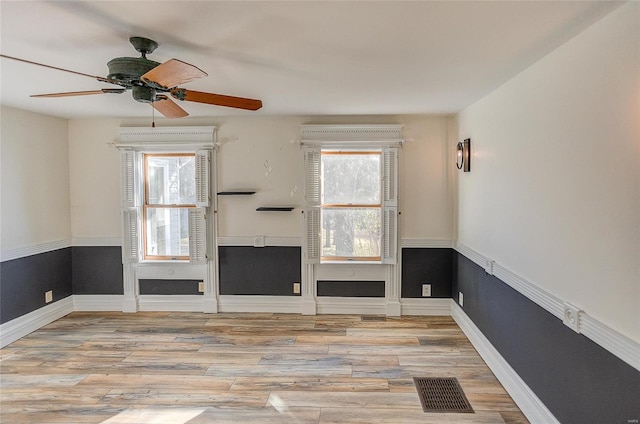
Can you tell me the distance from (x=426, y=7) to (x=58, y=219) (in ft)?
14.9

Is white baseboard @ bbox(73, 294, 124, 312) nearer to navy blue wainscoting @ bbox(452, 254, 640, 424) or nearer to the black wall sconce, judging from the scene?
navy blue wainscoting @ bbox(452, 254, 640, 424)

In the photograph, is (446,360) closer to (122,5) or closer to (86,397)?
(86,397)

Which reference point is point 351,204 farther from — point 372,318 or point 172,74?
point 172,74

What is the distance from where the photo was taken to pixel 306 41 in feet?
6.46

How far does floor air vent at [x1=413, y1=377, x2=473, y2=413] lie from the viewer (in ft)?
8.02

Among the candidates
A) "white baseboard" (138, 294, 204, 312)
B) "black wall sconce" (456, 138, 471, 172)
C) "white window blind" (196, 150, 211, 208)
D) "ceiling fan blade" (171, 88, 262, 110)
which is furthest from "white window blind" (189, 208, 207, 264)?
"black wall sconce" (456, 138, 471, 172)

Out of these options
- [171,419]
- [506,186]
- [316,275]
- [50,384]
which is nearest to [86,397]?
[50,384]

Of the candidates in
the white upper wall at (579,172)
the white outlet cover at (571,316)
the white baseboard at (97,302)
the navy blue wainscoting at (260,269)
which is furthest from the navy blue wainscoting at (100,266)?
the white outlet cover at (571,316)

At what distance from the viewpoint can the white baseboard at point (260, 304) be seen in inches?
168

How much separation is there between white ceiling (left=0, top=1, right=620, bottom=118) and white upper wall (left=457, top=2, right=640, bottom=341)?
176 millimetres

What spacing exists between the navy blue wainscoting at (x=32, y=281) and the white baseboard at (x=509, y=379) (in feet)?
15.2

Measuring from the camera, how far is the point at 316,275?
424 cm

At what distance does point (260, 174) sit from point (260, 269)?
45.4 inches

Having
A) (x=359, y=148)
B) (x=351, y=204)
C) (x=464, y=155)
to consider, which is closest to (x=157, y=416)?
(x=351, y=204)
